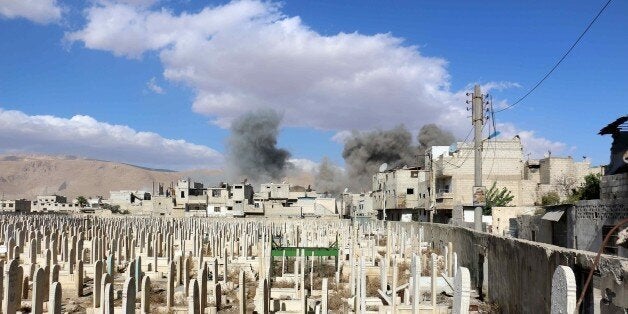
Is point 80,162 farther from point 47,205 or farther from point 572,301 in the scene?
point 572,301

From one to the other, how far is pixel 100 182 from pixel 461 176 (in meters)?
130

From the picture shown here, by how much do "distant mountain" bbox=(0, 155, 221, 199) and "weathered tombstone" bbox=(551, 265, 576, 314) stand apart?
144 m

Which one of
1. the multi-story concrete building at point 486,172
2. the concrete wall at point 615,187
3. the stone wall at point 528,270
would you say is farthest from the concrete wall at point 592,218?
the multi-story concrete building at point 486,172

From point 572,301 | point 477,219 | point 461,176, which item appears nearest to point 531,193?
point 461,176

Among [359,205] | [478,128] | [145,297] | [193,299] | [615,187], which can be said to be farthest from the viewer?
[359,205]

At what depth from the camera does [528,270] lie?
8.95m

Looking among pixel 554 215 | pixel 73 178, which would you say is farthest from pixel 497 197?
pixel 73 178

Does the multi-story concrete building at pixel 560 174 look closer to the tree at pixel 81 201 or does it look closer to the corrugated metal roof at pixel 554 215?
the corrugated metal roof at pixel 554 215

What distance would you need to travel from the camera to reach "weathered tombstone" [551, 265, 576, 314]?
10.4 ft

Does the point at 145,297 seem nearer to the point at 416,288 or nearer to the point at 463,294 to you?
the point at 416,288

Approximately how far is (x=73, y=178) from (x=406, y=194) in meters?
132

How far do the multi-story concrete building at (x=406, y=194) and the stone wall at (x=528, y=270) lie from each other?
3246 centimetres

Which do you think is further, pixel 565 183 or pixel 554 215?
pixel 565 183

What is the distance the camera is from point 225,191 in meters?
60.9
